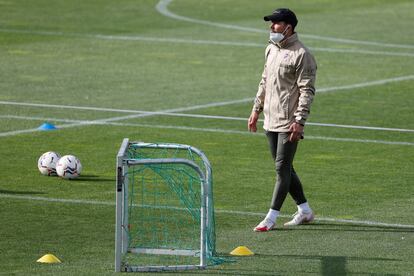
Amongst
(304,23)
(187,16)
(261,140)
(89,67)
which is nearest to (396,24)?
(304,23)

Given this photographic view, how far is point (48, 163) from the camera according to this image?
53.6ft

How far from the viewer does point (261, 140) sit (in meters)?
19.5

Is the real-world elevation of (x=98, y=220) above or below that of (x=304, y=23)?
below

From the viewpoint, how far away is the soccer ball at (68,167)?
16125 mm

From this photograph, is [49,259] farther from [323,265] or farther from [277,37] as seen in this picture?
[277,37]

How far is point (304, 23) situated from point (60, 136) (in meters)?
17.1

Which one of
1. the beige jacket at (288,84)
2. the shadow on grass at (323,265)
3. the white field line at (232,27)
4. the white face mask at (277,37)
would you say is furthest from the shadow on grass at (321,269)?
the white field line at (232,27)

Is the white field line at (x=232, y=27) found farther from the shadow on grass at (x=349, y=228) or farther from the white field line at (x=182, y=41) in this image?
the shadow on grass at (x=349, y=228)

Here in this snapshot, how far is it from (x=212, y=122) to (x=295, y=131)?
25.5 feet

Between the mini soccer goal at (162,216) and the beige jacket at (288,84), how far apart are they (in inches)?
38.9

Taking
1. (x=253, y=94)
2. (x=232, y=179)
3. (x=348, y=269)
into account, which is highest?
(x=253, y=94)

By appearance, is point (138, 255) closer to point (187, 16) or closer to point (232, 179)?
A: point (232, 179)

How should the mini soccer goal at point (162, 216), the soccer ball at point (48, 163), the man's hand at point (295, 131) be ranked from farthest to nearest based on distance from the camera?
the soccer ball at point (48, 163) → the man's hand at point (295, 131) → the mini soccer goal at point (162, 216)

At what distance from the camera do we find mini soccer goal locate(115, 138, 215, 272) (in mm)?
11320
